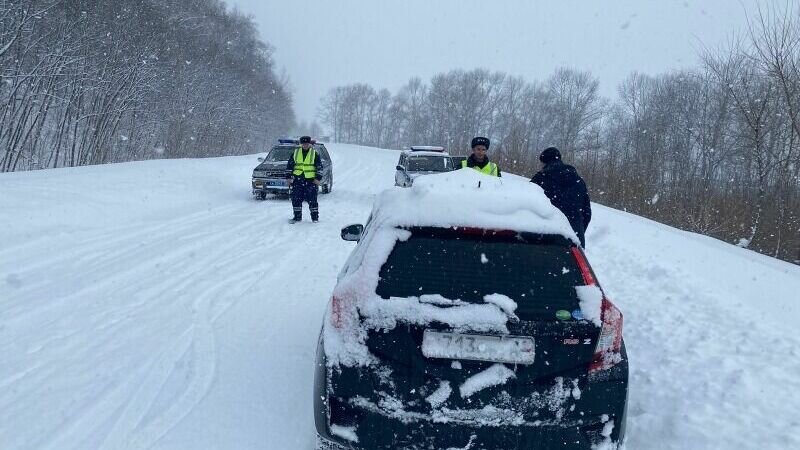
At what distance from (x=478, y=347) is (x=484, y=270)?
0.38 metres

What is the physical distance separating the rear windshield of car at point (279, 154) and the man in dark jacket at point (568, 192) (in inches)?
445

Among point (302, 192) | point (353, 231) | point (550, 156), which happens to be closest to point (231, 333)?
point (353, 231)

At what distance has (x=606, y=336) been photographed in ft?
8.08

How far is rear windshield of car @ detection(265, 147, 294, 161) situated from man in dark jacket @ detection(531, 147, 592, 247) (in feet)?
37.1

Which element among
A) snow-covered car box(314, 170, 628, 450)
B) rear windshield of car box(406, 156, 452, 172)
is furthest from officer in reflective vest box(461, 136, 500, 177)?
rear windshield of car box(406, 156, 452, 172)

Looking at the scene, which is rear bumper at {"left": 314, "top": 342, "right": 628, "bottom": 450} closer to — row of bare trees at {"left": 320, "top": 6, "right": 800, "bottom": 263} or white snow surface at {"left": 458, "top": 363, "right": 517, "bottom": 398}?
white snow surface at {"left": 458, "top": 363, "right": 517, "bottom": 398}

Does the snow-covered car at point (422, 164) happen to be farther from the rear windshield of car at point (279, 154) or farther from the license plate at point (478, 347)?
the license plate at point (478, 347)

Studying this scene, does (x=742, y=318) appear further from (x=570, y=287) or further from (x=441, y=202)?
(x=441, y=202)

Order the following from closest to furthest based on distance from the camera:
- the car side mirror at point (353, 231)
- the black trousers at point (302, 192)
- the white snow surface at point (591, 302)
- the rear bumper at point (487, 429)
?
the rear bumper at point (487, 429) → the white snow surface at point (591, 302) → the car side mirror at point (353, 231) → the black trousers at point (302, 192)

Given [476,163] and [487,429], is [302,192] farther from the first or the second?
[487,429]

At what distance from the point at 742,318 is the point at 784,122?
36.7 feet

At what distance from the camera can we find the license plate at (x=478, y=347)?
2.35 metres

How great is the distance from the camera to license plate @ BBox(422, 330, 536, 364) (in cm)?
235

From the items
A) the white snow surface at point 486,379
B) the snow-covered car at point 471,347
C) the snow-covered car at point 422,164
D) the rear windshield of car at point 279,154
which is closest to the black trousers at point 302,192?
the snow-covered car at point 422,164
